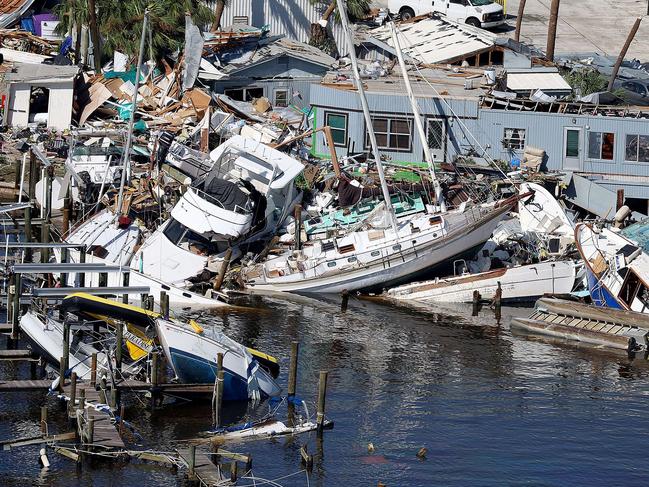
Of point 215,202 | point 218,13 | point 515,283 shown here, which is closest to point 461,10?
point 218,13

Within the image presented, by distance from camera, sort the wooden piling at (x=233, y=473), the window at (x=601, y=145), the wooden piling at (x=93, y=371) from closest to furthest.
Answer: the wooden piling at (x=233, y=473), the wooden piling at (x=93, y=371), the window at (x=601, y=145)

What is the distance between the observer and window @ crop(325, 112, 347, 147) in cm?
5191

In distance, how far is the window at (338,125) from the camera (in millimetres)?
51906

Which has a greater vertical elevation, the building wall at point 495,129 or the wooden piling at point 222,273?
the building wall at point 495,129

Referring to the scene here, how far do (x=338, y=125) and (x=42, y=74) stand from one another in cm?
1412

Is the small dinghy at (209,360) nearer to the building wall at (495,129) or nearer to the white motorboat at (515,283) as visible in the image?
the white motorboat at (515,283)

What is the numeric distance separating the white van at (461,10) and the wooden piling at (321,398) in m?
40.9

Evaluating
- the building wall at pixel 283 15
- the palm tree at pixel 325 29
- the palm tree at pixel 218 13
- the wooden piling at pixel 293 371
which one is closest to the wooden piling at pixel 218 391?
the wooden piling at pixel 293 371

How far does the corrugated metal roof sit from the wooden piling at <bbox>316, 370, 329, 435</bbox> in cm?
2732

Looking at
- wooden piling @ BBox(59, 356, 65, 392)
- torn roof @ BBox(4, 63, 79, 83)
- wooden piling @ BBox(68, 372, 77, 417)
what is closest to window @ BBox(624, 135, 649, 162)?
torn roof @ BBox(4, 63, 79, 83)

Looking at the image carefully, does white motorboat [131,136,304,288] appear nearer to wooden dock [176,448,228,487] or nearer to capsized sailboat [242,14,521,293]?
capsized sailboat [242,14,521,293]

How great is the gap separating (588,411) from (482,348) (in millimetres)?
5487

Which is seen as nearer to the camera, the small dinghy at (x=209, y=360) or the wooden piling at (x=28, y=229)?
the small dinghy at (x=209, y=360)

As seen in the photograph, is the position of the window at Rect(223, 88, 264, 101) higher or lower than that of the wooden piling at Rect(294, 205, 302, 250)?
higher
